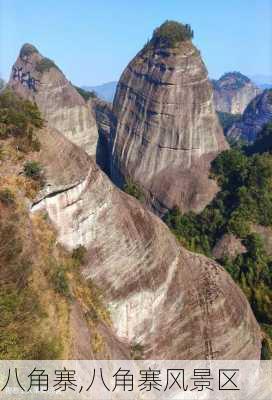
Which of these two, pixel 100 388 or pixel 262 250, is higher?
pixel 100 388

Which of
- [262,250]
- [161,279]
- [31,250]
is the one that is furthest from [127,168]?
[31,250]

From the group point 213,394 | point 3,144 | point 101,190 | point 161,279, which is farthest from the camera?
point 213,394

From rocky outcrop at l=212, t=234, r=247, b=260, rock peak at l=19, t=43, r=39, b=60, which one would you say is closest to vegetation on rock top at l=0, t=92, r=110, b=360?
rocky outcrop at l=212, t=234, r=247, b=260

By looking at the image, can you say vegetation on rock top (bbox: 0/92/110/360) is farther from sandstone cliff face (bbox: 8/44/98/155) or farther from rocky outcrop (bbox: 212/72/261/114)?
rocky outcrop (bbox: 212/72/261/114)

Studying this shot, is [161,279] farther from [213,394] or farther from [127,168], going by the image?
[127,168]

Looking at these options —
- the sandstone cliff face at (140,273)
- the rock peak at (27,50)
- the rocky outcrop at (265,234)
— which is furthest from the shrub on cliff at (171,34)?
the sandstone cliff face at (140,273)

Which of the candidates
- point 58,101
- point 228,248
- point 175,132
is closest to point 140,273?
point 228,248

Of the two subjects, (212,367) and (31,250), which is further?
(212,367)
